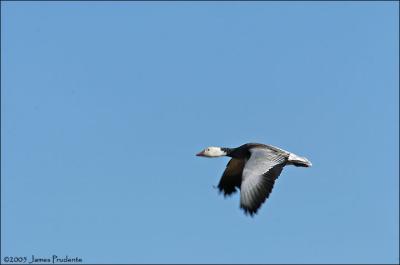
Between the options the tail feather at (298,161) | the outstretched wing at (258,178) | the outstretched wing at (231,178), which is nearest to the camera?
the outstretched wing at (258,178)

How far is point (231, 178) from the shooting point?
102 feet

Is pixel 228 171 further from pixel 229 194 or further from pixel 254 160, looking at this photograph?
pixel 254 160

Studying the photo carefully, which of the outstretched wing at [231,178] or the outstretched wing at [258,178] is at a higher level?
the outstretched wing at [231,178]

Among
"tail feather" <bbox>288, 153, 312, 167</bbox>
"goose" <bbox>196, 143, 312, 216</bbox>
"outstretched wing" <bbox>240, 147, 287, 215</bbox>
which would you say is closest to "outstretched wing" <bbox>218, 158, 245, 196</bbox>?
"goose" <bbox>196, 143, 312, 216</bbox>

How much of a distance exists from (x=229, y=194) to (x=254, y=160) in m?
3.78

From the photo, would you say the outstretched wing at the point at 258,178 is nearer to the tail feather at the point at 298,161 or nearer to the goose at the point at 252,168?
the goose at the point at 252,168

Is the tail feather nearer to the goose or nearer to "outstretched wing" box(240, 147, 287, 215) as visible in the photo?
the goose

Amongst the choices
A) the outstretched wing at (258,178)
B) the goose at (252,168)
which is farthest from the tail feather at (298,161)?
the outstretched wing at (258,178)

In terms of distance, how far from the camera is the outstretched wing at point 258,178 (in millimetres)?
26422

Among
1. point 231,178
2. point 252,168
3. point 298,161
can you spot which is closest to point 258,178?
point 252,168

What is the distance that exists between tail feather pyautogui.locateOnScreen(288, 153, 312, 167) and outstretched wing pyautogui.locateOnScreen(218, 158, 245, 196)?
6.36 feet

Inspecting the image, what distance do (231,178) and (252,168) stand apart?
3830 mm

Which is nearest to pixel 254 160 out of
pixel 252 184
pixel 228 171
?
pixel 252 184

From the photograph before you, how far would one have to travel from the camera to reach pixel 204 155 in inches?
1192
